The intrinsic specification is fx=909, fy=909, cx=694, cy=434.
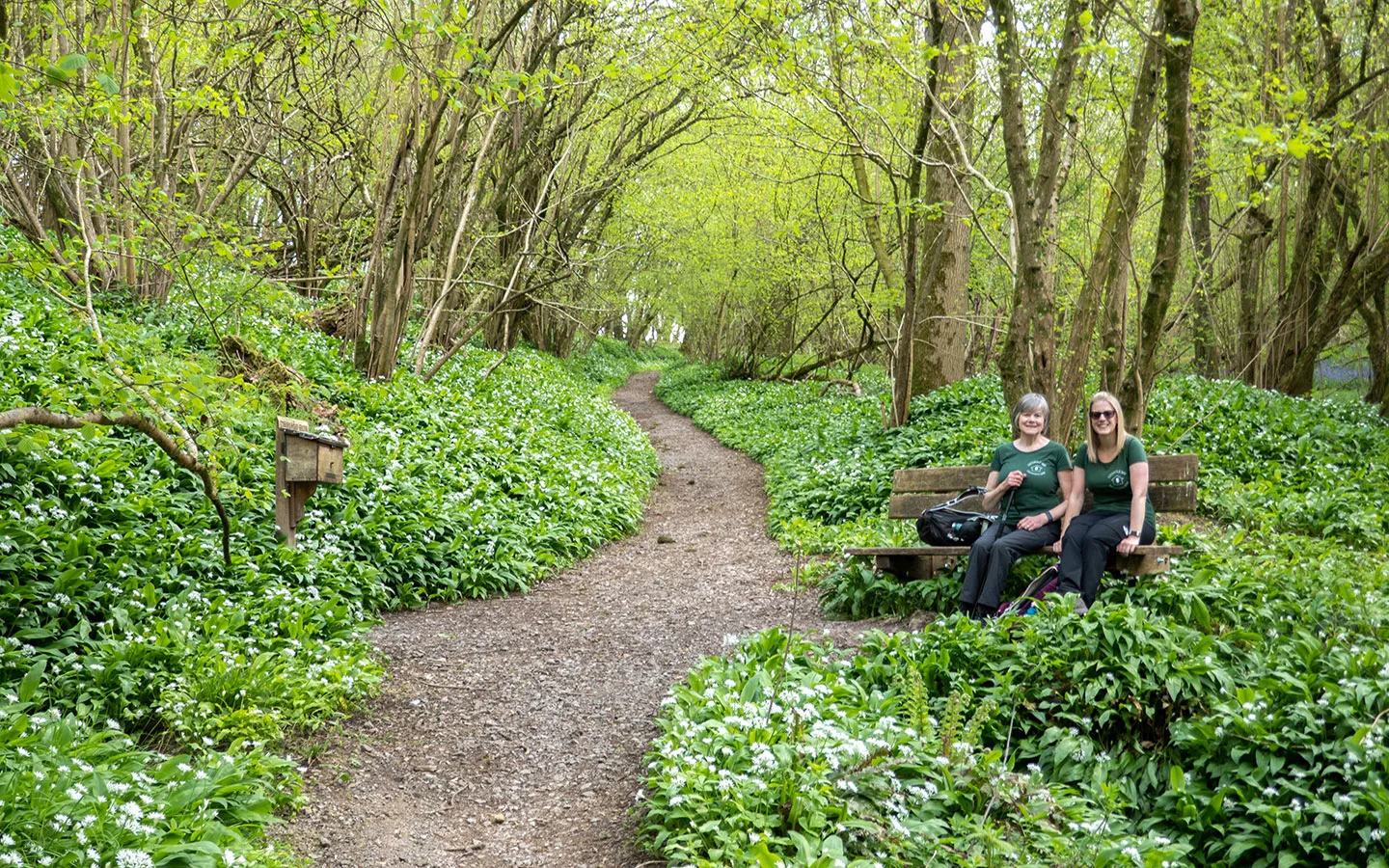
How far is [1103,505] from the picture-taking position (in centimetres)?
572

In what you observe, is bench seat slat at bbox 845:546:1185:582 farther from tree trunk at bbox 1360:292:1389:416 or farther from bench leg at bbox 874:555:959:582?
tree trunk at bbox 1360:292:1389:416

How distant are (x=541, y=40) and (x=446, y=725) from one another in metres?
10.6

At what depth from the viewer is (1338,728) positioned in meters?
3.68

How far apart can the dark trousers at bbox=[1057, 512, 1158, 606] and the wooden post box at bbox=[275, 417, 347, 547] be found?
503 centimetres

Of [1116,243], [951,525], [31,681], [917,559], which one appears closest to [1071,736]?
[951,525]

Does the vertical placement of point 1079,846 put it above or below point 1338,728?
below

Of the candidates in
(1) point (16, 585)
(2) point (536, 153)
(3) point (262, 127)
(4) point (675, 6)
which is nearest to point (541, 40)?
(4) point (675, 6)

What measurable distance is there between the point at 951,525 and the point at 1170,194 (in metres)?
3.21

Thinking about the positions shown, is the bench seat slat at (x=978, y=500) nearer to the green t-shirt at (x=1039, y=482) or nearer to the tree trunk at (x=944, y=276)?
the green t-shirt at (x=1039, y=482)

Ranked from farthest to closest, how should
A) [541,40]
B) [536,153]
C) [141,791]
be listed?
[536,153] < [541,40] < [141,791]

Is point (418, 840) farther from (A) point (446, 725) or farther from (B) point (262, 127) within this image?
(B) point (262, 127)

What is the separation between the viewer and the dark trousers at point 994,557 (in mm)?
5656

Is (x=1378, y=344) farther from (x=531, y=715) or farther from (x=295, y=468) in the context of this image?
(x=295, y=468)

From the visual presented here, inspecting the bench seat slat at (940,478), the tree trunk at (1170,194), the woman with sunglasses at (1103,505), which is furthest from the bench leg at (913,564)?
the tree trunk at (1170,194)
